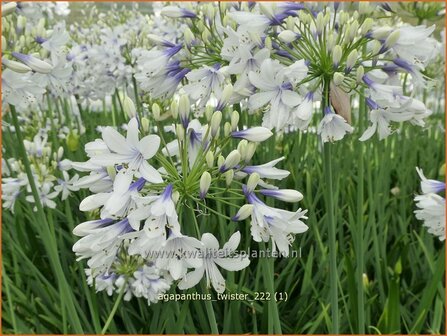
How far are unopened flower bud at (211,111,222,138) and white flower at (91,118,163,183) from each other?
171mm

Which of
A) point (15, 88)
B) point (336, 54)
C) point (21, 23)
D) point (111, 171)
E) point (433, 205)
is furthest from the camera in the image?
point (21, 23)

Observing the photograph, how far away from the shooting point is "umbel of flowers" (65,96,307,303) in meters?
1.37

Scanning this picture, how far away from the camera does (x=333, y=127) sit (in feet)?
5.53

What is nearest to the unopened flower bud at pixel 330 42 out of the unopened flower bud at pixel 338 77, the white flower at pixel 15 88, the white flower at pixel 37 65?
the unopened flower bud at pixel 338 77

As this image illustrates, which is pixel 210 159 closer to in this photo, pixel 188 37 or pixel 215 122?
pixel 215 122

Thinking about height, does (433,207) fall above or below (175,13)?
below

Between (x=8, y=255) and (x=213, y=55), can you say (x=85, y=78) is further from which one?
(x=213, y=55)

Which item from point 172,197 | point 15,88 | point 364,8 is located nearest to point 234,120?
point 172,197

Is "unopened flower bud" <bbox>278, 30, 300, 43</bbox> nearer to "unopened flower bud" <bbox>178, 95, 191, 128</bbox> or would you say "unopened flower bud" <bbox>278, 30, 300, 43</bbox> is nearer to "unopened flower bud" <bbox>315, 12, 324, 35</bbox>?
"unopened flower bud" <bbox>315, 12, 324, 35</bbox>

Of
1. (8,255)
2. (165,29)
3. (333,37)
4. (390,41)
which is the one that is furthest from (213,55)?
(8,255)

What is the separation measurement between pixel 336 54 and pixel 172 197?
2.15 feet

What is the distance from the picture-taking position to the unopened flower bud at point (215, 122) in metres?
1.45

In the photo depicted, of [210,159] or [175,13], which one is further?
[175,13]

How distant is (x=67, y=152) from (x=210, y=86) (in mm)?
2626
